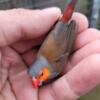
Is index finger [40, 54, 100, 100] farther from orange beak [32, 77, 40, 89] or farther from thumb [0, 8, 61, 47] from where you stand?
thumb [0, 8, 61, 47]

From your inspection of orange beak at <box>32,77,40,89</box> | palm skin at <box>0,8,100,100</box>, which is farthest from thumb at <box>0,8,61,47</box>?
Result: orange beak at <box>32,77,40,89</box>

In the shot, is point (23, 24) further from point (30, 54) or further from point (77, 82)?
point (77, 82)

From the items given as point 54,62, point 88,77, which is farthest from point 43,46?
point 88,77

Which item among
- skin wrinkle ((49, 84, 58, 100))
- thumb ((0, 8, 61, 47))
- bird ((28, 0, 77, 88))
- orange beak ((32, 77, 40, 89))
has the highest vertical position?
thumb ((0, 8, 61, 47))

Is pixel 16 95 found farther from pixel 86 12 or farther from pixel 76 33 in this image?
pixel 86 12

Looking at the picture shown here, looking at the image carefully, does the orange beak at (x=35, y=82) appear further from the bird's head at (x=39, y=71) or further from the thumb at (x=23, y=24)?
the thumb at (x=23, y=24)

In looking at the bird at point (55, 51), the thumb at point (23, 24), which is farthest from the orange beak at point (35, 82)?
the thumb at point (23, 24)

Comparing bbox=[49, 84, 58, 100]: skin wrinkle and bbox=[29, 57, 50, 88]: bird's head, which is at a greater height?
bbox=[29, 57, 50, 88]: bird's head

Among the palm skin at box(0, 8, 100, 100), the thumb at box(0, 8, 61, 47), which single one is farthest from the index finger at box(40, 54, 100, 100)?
the thumb at box(0, 8, 61, 47)

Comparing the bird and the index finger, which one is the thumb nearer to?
the bird
